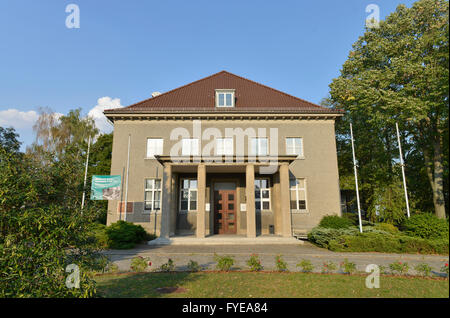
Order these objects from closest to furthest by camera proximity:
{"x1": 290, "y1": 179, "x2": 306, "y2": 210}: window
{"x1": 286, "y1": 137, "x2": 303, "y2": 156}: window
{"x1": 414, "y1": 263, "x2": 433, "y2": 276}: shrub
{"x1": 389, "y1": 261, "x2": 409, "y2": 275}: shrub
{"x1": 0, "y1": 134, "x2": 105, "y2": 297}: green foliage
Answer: {"x1": 0, "y1": 134, "x2": 105, "y2": 297}: green foliage, {"x1": 414, "y1": 263, "x2": 433, "y2": 276}: shrub, {"x1": 389, "y1": 261, "x2": 409, "y2": 275}: shrub, {"x1": 290, "y1": 179, "x2": 306, "y2": 210}: window, {"x1": 286, "y1": 137, "x2": 303, "y2": 156}: window

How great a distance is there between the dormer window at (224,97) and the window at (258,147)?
11.1 feet

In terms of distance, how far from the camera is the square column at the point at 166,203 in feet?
48.5

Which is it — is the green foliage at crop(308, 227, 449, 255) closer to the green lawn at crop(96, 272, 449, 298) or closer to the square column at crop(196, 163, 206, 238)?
the green lawn at crop(96, 272, 449, 298)

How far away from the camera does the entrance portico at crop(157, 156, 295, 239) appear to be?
1543 centimetres

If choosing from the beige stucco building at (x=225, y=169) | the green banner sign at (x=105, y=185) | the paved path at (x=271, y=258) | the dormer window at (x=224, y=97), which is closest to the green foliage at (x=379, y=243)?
the paved path at (x=271, y=258)

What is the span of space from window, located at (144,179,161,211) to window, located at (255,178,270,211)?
6.94m

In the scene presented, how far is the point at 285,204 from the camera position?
15531 millimetres

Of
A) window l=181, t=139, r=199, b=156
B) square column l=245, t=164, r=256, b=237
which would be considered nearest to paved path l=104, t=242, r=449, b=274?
square column l=245, t=164, r=256, b=237

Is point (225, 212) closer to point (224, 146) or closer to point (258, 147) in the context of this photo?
point (224, 146)

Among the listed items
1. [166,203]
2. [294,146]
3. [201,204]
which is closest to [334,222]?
[294,146]

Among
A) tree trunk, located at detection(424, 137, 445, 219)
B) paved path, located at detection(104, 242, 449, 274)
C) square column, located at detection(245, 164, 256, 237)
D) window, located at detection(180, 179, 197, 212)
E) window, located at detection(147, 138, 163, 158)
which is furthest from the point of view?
window, located at detection(147, 138, 163, 158)

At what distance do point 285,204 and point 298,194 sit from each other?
298 centimetres

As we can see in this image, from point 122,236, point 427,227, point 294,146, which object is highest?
point 294,146

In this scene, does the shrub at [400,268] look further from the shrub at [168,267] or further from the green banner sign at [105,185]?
the green banner sign at [105,185]
